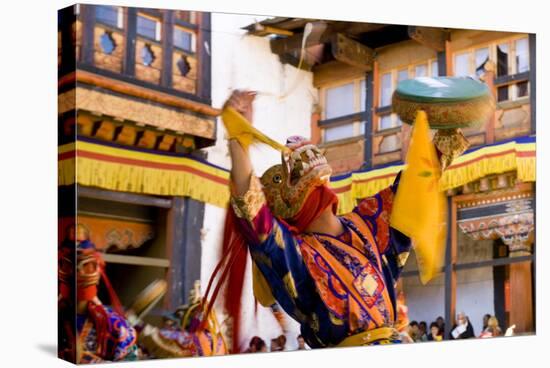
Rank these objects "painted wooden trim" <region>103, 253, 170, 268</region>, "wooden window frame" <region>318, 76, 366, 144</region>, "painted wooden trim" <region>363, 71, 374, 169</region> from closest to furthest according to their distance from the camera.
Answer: "painted wooden trim" <region>103, 253, 170, 268</region> < "wooden window frame" <region>318, 76, 366, 144</region> < "painted wooden trim" <region>363, 71, 374, 169</region>

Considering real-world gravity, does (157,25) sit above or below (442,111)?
above

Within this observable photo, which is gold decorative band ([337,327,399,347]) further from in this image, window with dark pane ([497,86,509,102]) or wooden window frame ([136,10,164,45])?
wooden window frame ([136,10,164,45])

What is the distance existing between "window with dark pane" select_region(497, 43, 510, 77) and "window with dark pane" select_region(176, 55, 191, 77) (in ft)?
7.61

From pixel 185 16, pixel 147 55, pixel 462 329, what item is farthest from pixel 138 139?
pixel 462 329

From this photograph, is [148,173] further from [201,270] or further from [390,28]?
[390,28]

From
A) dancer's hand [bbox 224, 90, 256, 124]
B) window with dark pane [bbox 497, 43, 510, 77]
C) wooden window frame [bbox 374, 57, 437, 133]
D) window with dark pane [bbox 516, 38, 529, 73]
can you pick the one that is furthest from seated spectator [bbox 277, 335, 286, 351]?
window with dark pane [bbox 516, 38, 529, 73]

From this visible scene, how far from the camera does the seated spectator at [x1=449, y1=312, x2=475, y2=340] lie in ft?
27.2

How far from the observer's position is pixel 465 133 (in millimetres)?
8242

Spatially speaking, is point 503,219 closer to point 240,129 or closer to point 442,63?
point 442,63

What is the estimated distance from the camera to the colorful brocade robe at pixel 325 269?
7410 millimetres

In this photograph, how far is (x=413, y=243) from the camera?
808cm

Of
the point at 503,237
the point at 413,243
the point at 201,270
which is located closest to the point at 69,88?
the point at 201,270

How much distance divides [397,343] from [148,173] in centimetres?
201

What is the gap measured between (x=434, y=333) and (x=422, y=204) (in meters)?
0.87
